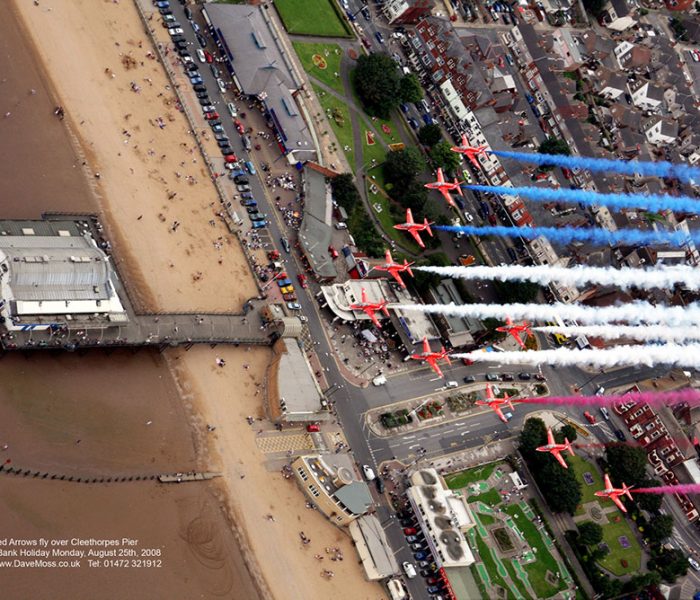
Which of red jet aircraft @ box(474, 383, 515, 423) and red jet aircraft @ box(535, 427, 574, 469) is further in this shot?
red jet aircraft @ box(474, 383, 515, 423)

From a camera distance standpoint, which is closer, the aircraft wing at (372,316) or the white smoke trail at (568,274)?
the aircraft wing at (372,316)

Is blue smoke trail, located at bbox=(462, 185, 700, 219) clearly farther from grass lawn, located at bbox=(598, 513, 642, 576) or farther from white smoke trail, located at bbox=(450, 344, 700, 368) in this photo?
grass lawn, located at bbox=(598, 513, 642, 576)

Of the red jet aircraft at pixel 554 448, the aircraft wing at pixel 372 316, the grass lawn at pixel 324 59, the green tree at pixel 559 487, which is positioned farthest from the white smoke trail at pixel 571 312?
the grass lawn at pixel 324 59

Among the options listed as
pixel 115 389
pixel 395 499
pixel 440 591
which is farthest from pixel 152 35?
pixel 440 591

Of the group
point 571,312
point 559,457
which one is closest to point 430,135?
point 571,312

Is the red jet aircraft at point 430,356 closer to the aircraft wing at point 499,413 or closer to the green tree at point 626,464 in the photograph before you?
the aircraft wing at point 499,413

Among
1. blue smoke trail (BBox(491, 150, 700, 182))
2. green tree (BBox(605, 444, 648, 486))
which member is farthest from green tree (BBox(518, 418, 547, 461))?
blue smoke trail (BBox(491, 150, 700, 182))

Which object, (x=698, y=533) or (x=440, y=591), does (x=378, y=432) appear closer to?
(x=440, y=591)
